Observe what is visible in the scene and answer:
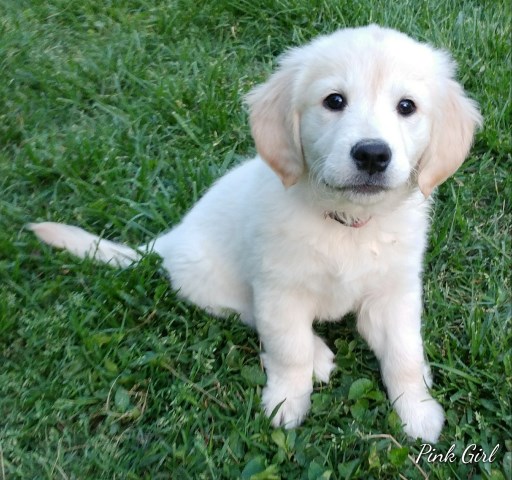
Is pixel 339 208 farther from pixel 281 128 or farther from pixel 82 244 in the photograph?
pixel 82 244

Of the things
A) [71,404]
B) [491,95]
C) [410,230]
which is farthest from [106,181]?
[491,95]

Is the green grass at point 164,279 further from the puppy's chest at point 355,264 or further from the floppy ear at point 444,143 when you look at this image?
the floppy ear at point 444,143

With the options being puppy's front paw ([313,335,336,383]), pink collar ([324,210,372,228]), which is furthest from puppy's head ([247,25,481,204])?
puppy's front paw ([313,335,336,383])

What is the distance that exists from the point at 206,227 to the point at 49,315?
2.57ft

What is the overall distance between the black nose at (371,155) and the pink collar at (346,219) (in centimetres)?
36

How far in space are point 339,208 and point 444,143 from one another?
427 mm

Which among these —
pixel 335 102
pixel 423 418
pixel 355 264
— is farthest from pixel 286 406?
pixel 335 102

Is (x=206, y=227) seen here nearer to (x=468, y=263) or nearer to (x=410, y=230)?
(x=410, y=230)

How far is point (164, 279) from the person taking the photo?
314 centimetres

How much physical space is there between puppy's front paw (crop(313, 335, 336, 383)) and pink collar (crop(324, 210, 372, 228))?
2.00 feet

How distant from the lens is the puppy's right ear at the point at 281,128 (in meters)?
2.40

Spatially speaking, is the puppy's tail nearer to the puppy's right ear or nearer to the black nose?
the puppy's right ear

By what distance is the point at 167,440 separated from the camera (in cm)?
260

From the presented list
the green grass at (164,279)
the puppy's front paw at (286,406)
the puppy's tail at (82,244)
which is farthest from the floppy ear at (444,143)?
the puppy's tail at (82,244)
